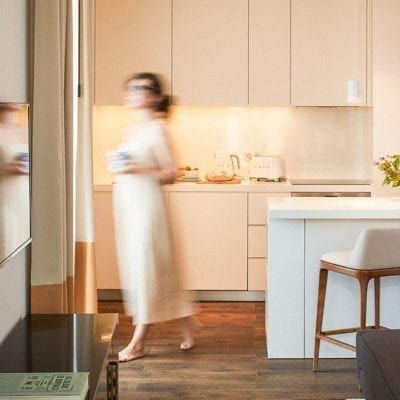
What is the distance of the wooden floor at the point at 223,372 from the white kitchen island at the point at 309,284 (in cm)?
Result: 14

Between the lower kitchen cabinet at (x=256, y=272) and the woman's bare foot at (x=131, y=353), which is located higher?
the lower kitchen cabinet at (x=256, y=272)

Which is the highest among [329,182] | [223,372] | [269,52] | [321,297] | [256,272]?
[269,52]

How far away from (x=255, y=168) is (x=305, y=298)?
197 cm

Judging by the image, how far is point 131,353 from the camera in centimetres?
445

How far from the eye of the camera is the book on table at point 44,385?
2.17 m

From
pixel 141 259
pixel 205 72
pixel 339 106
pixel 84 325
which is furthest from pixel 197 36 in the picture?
pixel 84 325

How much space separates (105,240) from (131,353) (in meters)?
1.61

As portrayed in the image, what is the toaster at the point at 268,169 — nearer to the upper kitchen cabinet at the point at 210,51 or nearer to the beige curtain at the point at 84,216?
the upper kitchen cabinet at the point at 210,51

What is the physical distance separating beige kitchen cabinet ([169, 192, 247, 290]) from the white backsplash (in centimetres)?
62

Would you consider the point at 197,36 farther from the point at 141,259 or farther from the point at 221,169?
the point at 141,259

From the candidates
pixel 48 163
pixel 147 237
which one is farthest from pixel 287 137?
pixel 48 163

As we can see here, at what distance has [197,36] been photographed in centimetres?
604

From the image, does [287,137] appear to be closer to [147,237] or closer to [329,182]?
[329,182]

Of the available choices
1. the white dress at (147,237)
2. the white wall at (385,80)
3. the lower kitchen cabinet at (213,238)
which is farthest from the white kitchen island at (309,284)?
the white wall at (385,80)
